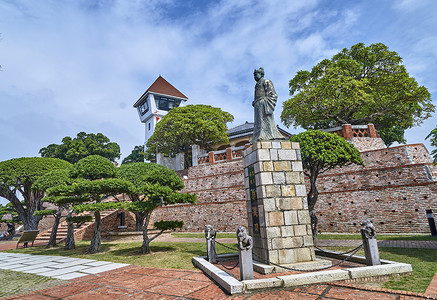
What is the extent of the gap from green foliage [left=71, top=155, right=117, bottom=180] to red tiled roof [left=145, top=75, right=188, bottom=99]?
35.1m

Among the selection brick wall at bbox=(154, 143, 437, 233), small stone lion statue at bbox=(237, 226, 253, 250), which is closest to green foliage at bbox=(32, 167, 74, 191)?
brick wall at bbox=(154, 143, 437, 233)

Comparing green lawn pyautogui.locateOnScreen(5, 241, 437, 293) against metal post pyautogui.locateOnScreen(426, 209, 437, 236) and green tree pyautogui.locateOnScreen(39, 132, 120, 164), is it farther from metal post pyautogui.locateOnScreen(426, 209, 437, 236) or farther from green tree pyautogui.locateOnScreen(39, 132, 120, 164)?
green tree pyautogui.locateOnScreen(39, 132, 120, 164)

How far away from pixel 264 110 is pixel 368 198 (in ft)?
29.0

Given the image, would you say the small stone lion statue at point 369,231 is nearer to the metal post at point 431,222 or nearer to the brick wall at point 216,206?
the metal post at point 431,222

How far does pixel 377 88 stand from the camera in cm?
2066

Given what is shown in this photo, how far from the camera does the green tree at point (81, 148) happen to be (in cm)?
4056

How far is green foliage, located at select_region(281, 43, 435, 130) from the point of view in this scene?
1908cm

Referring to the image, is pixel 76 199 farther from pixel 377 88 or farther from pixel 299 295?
pixel 377 88

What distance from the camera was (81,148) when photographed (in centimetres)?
4066

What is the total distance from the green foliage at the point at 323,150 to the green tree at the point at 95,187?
8214mm

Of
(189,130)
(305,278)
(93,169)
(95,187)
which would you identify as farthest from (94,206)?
(189,130)

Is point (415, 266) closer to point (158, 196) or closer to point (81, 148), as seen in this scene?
point (158, 196)

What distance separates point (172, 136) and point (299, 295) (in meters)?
24.0

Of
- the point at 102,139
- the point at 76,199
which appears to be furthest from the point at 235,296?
the point at 102,139
